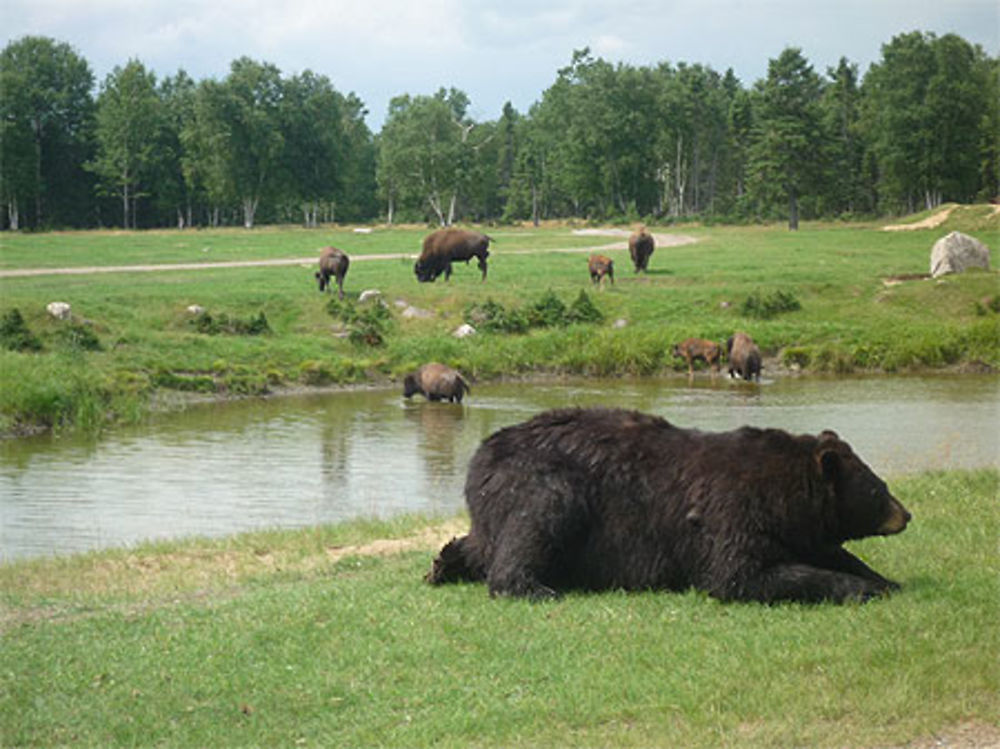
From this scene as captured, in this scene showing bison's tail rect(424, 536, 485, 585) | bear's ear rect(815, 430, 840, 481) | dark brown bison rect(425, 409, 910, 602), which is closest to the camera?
dark brown bison rect(425, 409, 910, 602)

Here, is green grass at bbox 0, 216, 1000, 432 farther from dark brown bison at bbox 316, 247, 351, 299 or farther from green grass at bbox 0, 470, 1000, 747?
green grass at bbox 0, 470, 1000, 747

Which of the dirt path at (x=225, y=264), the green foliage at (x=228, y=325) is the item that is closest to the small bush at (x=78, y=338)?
the green foliage at (x=228, y=325)

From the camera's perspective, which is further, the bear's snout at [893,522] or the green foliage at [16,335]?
the green foliage at [16,335]

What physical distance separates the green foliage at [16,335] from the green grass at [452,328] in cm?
40

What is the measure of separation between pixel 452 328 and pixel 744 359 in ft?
32.9

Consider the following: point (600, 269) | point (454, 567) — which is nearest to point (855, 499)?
point (454, 567)

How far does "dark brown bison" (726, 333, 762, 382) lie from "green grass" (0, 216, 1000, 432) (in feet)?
9.31

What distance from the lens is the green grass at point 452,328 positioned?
101ft

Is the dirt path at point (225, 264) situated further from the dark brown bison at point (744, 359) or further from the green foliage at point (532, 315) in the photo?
the dark brown bison at point (744, 359)

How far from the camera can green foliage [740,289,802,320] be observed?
131 feet

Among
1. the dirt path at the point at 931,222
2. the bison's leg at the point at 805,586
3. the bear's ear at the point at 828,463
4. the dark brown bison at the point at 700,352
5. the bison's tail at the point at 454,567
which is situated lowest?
the dark brown bison at the point at 700,352

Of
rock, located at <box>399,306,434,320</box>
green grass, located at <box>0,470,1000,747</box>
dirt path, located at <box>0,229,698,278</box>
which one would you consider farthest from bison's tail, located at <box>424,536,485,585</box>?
dirt path, located at <box>0,229,698,278</box>

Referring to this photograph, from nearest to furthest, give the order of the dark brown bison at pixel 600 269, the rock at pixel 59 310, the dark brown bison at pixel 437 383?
1. the dark brown bison at pixel 437 383
2. the rock at pixel 59 310
3. the dark brown bison at pixel 600 269

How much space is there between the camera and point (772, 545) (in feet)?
27.0
